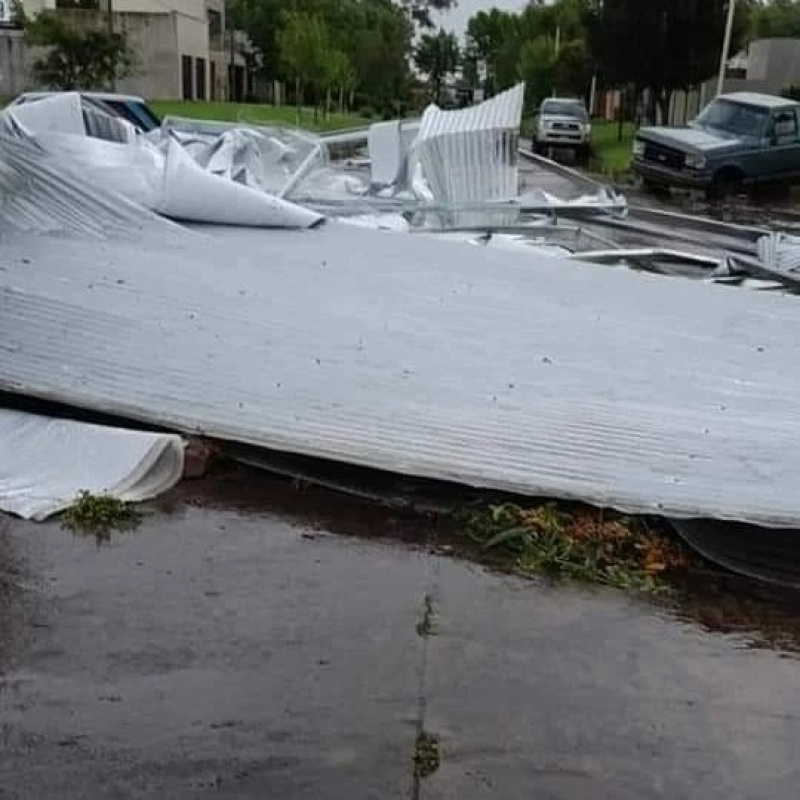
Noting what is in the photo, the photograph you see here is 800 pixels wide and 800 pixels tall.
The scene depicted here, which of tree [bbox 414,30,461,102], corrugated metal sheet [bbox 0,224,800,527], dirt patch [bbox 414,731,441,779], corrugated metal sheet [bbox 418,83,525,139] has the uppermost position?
corrugated metal sheet [bbox 418,83,525,139]

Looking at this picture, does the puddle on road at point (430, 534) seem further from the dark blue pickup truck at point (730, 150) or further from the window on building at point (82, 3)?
the window on building at point (82, 3)

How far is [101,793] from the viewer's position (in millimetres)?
3053

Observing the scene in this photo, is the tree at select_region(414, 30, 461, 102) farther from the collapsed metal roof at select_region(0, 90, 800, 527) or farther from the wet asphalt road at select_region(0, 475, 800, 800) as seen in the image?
the wet asphalt road at select_region(0, 475, 800, 800)

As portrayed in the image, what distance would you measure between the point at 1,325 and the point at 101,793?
11.7ft

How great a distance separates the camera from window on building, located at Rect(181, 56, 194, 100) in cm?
4997

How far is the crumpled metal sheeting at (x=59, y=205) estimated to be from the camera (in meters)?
7.75

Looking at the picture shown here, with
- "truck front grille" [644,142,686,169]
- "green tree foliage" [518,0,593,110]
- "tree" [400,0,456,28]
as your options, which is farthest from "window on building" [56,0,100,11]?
"tree" [400,0,456,28]

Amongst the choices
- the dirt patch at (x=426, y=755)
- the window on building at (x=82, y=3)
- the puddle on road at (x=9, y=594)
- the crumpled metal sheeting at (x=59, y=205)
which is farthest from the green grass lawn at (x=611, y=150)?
the dirt patch at (x=426, y=755)

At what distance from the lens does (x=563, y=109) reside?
35281mm

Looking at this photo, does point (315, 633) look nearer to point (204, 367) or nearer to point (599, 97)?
point (204, 367)

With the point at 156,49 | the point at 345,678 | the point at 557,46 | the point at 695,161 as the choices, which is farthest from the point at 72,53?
the point at 345,678

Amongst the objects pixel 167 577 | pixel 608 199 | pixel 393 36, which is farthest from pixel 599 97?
pixel 167 577

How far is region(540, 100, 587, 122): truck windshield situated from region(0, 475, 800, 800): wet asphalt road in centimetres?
3185

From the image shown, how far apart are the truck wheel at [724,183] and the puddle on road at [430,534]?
60.7 ft
